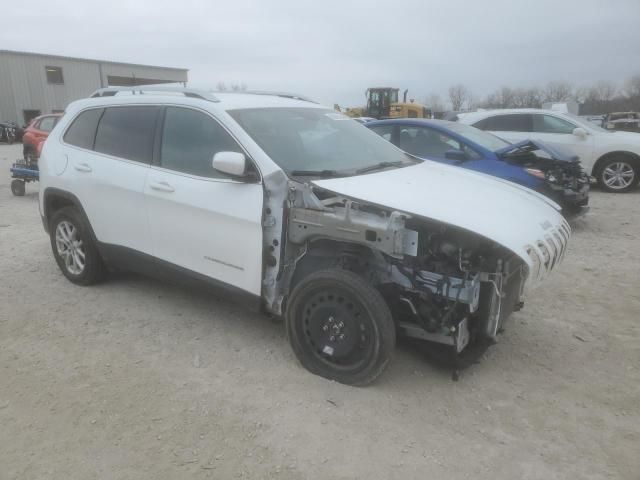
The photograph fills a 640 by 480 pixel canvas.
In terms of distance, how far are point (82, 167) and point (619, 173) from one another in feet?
32.5

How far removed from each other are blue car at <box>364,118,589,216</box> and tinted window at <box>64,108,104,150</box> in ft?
13.6

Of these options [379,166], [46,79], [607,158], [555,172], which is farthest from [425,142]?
[46,79]

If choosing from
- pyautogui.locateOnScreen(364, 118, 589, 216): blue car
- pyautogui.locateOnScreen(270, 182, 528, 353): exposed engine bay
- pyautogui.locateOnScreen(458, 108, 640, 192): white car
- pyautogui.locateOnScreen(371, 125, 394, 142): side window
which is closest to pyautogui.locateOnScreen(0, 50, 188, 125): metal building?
pyautogui.locateOnScreen(458, 108, 640, 192): white car

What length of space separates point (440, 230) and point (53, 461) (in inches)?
95.5

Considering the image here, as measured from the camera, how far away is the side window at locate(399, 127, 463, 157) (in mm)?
7195

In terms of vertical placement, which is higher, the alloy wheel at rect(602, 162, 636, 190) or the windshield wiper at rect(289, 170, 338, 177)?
the windshield wiper at rect(289, 170, 338, 177)

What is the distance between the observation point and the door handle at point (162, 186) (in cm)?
379

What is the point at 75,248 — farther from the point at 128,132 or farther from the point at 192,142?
the point at 192,142

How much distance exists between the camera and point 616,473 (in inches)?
98.2

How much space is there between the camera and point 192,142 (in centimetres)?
380

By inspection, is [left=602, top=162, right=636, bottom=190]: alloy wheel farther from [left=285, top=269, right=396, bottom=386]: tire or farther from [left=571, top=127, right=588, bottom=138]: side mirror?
[left=285, top=269, right=396, bottom=386]: tire

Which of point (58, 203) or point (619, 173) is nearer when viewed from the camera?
point (58, 203)

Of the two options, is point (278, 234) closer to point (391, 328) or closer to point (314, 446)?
point (391, 328)

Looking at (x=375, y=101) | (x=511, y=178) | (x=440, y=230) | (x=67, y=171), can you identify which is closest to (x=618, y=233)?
(x=511, y=178)
